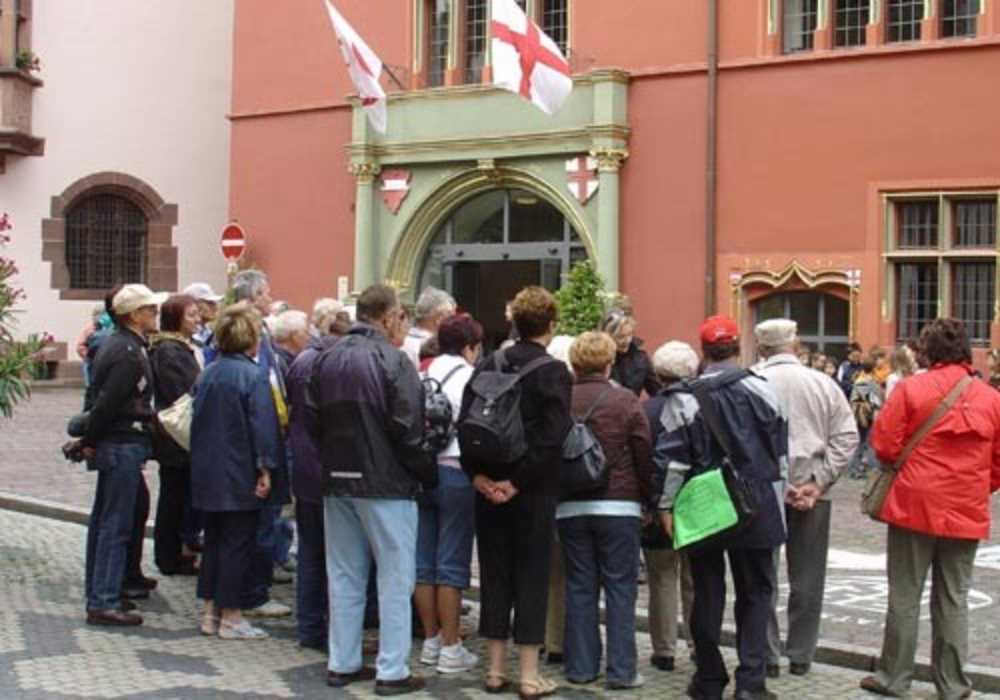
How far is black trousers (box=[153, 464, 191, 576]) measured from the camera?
10.2 m

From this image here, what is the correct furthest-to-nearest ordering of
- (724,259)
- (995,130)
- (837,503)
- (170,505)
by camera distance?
1. (724,259)
2. (995,130)
3. (837,503)
4. (170,505)

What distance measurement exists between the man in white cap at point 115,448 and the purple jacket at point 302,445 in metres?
0.95

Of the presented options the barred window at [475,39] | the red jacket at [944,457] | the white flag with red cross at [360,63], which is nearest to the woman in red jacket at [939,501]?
the red jacket at [944,457]

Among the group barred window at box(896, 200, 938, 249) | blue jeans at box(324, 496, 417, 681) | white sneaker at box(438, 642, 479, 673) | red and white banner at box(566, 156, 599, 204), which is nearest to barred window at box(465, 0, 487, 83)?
red and white banner at box(566, 156, 599, 204)

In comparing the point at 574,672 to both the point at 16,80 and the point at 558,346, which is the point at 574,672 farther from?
the point at 16,80

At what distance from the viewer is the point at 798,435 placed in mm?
7848

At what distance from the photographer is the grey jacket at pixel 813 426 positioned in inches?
308

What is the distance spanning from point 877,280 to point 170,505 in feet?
39.2

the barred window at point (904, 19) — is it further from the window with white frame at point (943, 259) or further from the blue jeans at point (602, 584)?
the blue jeans at point (602, 584)

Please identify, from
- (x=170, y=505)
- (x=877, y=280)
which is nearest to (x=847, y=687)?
(x=170, y=505)

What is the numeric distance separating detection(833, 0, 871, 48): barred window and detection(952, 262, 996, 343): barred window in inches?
134

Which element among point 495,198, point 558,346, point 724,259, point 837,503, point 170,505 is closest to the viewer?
point 558,346

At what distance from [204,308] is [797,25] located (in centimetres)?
1236

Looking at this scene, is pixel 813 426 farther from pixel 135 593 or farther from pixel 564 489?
pixel 135 593
